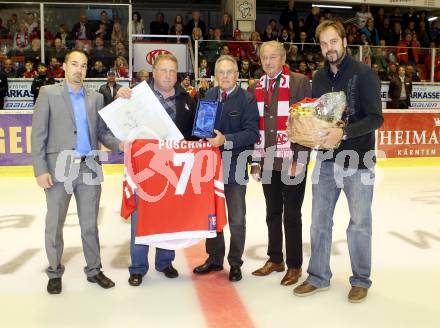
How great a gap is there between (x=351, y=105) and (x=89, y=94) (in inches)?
66.8

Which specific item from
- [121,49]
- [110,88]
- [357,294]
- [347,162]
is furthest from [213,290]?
[121,49]

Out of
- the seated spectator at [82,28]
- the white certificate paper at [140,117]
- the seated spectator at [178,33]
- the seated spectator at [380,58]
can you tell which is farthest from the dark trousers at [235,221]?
the seated spectator at [178,33]

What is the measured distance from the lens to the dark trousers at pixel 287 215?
3529mm

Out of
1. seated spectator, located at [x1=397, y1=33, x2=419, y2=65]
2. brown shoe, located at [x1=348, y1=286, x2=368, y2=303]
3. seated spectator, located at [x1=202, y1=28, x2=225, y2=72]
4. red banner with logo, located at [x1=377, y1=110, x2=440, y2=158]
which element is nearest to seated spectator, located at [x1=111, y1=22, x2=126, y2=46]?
seated spectator, located at [x1=202, y1=28, x2=225, y2=72]

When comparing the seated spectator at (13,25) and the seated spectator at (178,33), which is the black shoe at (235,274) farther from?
the seated spectator at (178,33)

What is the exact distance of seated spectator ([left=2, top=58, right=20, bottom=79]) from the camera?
9.42 metres

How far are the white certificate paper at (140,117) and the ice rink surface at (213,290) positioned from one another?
3.43ft

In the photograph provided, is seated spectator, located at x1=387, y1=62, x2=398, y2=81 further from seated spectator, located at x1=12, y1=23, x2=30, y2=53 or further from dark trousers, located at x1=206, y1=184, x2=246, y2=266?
dark trousers, located at x1=206, y1=184, x2=246, y2=266

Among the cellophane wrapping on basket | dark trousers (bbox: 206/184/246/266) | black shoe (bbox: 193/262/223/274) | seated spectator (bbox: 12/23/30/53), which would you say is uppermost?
seated spectator (bbox: 12/23/30/53)

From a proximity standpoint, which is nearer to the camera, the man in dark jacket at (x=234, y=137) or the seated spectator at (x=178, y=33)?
the man in dark jacket at (x=234, y=137)

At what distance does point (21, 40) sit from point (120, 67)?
75.2 inches

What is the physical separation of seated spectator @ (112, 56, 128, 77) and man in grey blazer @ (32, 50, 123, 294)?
6.50m

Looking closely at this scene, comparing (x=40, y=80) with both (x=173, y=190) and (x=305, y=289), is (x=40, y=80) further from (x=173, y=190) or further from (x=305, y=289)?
(x=305, y=289)

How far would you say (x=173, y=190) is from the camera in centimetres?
350
